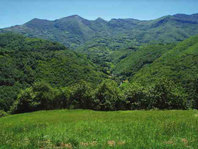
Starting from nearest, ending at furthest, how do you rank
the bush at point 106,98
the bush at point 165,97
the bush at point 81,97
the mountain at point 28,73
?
the bush at point 165,97 < the bush at point 106,98 < the bush at point 81,97 < the mountain at point 28,73

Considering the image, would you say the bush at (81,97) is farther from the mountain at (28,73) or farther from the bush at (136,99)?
the mountain at (28,73)

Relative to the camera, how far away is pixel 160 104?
5266 cm

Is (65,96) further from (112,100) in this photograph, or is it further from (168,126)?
(168,126)

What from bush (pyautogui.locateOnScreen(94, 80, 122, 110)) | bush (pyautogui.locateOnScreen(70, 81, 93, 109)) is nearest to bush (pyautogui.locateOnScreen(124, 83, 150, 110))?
bush (pyautogui.locateOnScreen(94, 80, 122, 110))

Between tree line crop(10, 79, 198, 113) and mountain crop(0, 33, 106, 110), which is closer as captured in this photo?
tree line crop(10, 79, 198, 113)

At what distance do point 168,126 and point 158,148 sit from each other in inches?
222

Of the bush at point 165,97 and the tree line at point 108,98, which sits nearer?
the bush at point 165,97

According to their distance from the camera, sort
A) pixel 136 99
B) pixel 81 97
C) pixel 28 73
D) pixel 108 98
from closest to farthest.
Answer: pixel 108 98 < pixel 136 99 < pixel 81 97 < pixel 28 73

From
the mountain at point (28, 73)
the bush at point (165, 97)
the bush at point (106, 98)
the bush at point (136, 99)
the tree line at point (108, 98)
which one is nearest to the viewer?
the bush at point (165, 97)

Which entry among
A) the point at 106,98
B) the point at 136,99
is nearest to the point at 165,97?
the point at 136,99

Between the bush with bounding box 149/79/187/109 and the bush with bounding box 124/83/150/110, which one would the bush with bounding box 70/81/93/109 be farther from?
the bush with bounding box 149/79/187/109

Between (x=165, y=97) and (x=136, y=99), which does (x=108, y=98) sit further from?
(x=165, y=97)

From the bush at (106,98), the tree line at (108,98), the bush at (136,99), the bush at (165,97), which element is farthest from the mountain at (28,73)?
the bush at (165,97)

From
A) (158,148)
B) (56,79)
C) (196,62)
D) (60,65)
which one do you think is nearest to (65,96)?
(158,148)
